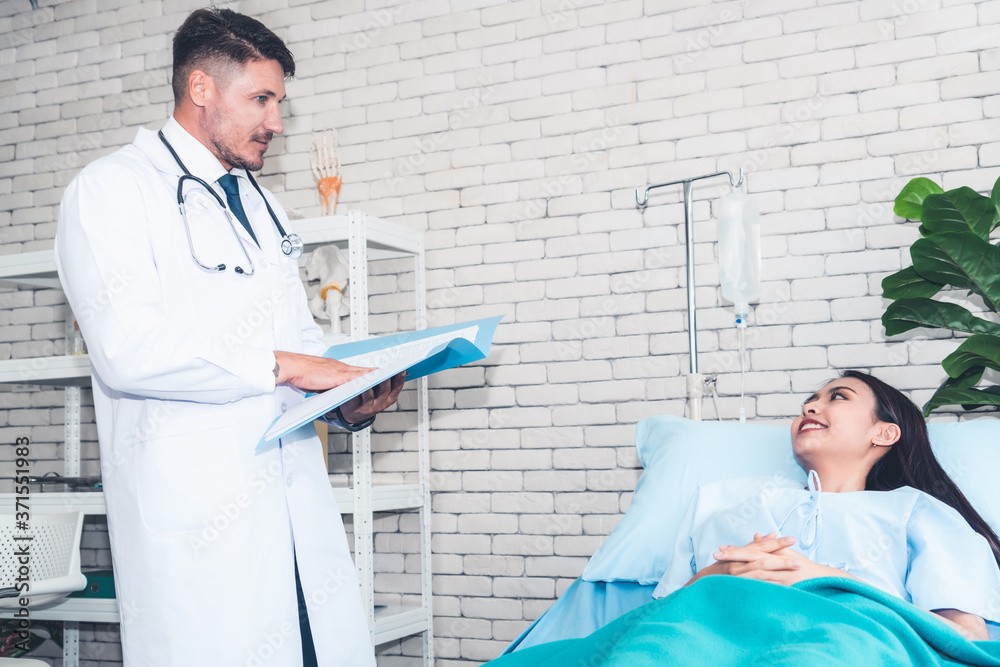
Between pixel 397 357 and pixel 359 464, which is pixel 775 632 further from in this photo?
pixel 359 464

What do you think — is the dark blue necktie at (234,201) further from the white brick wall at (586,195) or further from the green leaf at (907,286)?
the green leaf at (907,286)

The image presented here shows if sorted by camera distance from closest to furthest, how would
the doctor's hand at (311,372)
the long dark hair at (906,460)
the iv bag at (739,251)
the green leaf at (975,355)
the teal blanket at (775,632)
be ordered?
the teal blanket at (775,632) → the doctor's hand at (311,372) → the long dark hair at (906,460) → the green leaf at (975,355) → the iv bag at (739,251)

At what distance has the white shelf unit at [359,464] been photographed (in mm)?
2590

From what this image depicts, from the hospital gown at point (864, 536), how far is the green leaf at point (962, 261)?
2.13 ft

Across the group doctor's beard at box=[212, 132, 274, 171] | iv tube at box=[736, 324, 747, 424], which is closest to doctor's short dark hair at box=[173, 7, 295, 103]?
doctor's beard at box=[212, 132, 274, 171]

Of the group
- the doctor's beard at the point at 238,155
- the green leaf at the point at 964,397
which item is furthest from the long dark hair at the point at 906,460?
the doctor's beard at the point at 238,155

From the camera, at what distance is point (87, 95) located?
3.46 metres

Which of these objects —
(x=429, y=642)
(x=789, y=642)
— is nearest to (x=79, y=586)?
(x=429, y=642)

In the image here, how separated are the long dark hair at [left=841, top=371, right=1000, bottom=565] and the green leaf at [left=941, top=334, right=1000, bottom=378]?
0.86 ft

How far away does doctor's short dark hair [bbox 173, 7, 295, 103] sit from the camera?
1697mm

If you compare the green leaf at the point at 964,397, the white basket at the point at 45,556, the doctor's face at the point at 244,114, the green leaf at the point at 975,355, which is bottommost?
the white basket at the point at 45,556

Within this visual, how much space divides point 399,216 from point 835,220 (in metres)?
1.45

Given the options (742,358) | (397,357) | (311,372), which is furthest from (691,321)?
(311,372)

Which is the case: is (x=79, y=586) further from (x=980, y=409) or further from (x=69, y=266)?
(x=980, y=409)
